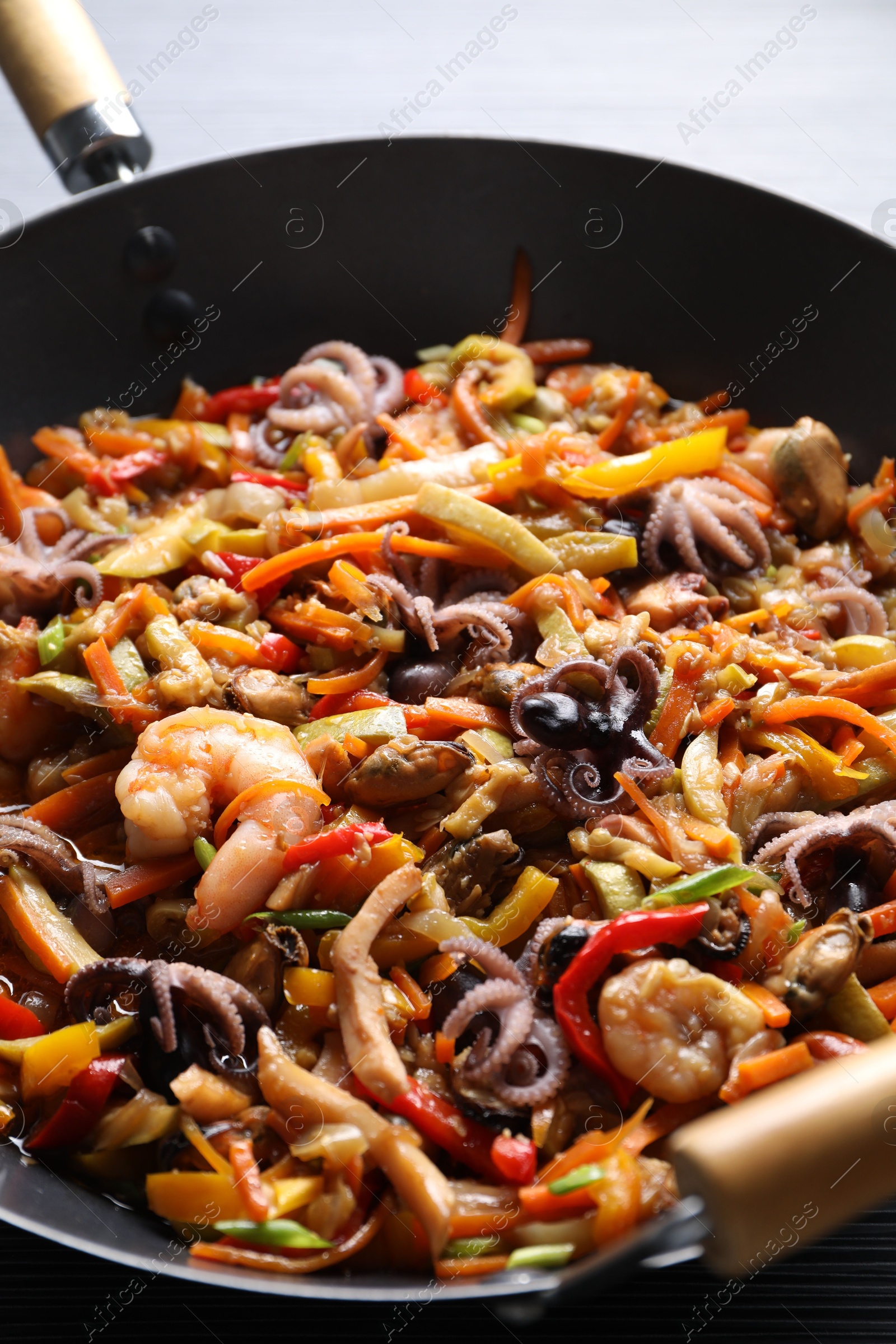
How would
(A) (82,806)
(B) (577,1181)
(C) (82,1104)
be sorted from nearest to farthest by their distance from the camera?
(B) (577,1181) → (C) (82,1104) → (A) (82,806)

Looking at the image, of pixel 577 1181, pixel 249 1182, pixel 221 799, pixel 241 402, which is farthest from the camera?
pixel 241 402

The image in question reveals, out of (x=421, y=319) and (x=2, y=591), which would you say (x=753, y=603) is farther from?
(x=2, y=591)

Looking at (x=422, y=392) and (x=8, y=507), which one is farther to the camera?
(x=422, y=392)

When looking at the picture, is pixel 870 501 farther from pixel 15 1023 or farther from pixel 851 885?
pixel 15 1023

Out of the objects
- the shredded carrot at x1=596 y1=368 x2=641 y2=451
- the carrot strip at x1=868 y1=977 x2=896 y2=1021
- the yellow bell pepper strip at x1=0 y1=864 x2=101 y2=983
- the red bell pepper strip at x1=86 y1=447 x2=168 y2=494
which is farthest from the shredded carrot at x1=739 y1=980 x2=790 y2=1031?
the red bell pepper strip at x1=86 y1=447 x2=168 y2=494

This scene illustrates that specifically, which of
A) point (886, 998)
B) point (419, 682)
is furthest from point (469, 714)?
point (886, 998)

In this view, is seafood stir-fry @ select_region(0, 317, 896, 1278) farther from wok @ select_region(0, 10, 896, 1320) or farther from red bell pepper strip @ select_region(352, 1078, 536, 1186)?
wok @ select_region(0, 10, 896, 1320)
